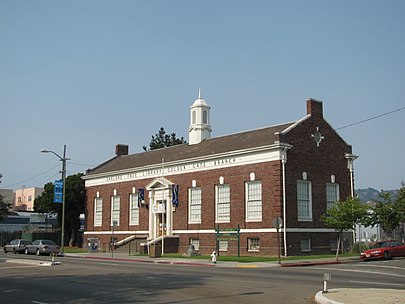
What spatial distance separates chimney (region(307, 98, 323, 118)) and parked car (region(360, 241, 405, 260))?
37.5 ft

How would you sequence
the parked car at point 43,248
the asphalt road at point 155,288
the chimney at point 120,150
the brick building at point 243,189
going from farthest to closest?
the chimney at point 120,150
the parked car at point 43,248
the brick building at point 243,189
the asphalt road at point 155,288

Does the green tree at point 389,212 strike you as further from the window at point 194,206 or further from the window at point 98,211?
the window at point 98,211

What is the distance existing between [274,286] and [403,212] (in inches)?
1208

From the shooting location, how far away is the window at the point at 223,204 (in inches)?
1669

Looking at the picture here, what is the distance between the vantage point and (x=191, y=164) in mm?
45719

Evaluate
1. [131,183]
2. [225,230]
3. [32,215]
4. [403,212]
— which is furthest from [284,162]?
[32,215]

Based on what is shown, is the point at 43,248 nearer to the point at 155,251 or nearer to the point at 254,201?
the point at 155,251

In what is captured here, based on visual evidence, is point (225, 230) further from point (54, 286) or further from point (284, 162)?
point (54, 286)

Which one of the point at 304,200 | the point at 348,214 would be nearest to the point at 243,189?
the point at 304,200

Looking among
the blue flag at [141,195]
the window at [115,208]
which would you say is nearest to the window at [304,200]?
the blue flag at [141,195]

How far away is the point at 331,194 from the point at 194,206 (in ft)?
36.7

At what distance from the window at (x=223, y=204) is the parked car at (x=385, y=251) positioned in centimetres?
1077

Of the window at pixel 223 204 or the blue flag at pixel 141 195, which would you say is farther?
the blue flag at pixel 141 195

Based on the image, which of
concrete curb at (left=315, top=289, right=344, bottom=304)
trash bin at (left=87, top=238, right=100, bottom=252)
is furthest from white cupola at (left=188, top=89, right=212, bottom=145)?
concrete curb at (left=315, top=289, right=344, bottom=304)
